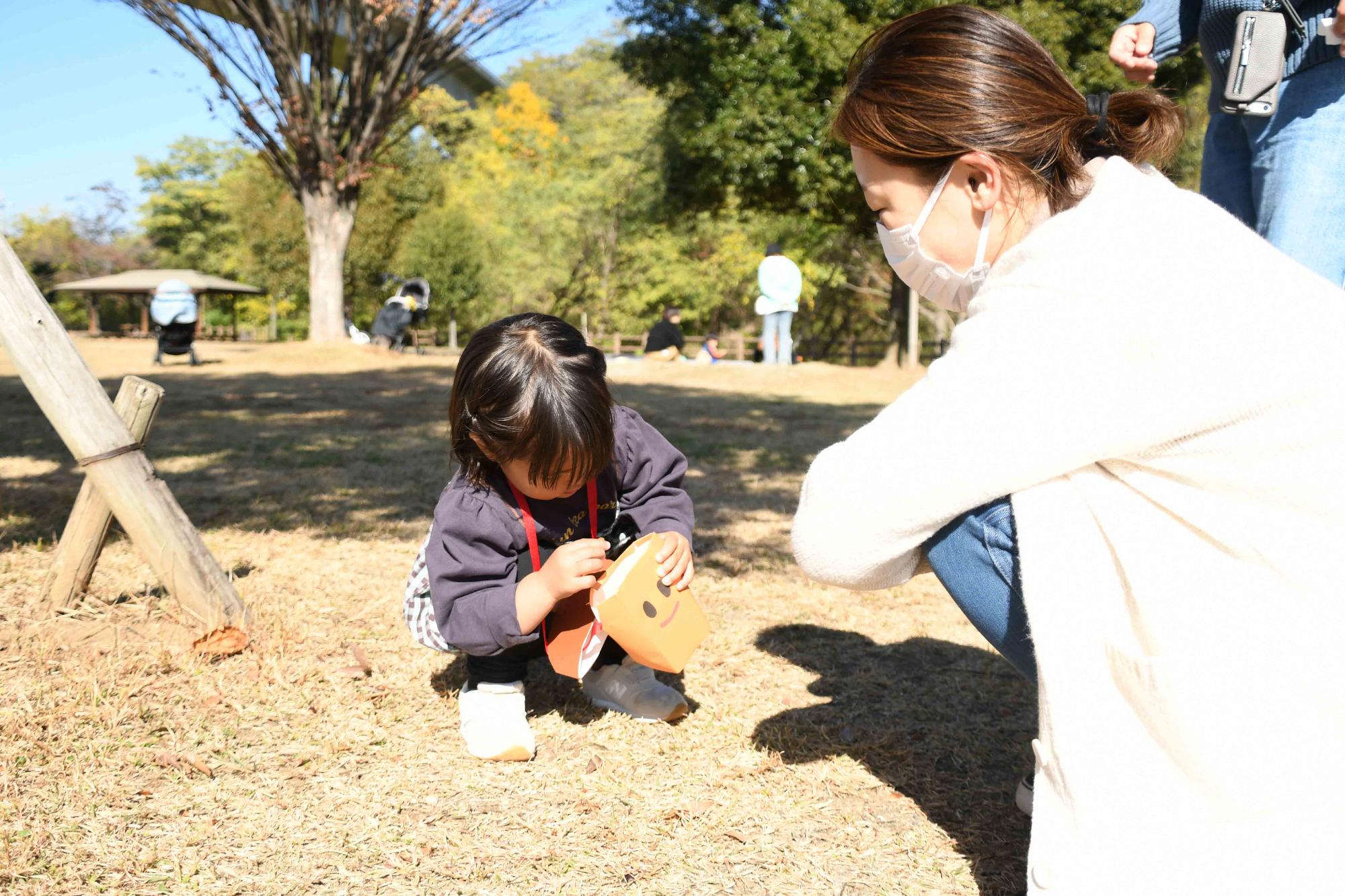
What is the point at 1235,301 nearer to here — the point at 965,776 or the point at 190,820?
the point at 965,776

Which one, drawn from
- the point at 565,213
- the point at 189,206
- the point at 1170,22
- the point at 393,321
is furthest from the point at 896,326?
the point at 189,206

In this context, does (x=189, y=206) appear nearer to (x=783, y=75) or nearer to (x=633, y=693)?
(x=783, y=75)

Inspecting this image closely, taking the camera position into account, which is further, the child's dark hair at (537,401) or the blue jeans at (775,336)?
the blue jeans at (775,336)

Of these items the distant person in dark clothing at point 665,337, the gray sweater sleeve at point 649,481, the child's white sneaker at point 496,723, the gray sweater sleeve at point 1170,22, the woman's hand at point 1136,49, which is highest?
the gray sweater sleeve at point 1170,22

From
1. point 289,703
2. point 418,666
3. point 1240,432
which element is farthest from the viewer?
point 418,666

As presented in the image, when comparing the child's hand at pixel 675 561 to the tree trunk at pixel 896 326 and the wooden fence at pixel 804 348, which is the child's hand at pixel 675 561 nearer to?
the tree trunk at pixel 896 326

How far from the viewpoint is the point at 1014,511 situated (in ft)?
4.43

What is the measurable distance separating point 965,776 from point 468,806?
3.17ft

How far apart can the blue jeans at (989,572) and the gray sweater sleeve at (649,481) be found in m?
0.77

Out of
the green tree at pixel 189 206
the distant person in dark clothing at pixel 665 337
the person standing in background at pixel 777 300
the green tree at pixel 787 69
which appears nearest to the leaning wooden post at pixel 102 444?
the green tree at pixel 787 69

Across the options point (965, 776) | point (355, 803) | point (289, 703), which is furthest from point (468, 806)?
point (965, 776)

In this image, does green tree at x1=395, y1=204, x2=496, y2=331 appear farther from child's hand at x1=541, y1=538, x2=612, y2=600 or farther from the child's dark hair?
child's hand at x1=541, y1=538, x2=612, y2=600

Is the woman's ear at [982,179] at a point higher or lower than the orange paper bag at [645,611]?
higher

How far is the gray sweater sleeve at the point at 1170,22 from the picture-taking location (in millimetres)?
2346
